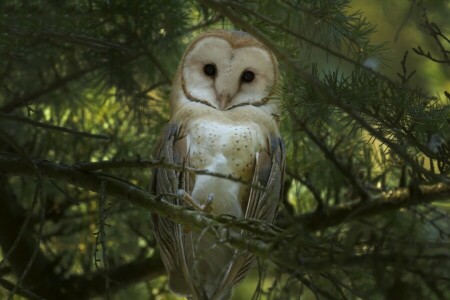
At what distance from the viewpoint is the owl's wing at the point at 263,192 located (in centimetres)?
177

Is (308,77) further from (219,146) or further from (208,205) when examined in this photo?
(219,146)

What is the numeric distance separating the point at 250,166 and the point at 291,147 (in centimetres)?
52

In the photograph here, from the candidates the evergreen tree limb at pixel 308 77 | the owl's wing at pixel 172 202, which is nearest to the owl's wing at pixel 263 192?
the owl's wing at pixel 172 202

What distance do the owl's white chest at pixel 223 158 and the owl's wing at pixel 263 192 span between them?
24mm

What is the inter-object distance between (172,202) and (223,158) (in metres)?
0.17

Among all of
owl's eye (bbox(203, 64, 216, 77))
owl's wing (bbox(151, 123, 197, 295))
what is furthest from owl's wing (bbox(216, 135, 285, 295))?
owl's eye (bbox(203, 64, 216, 77))

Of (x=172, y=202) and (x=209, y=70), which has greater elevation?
(x=209, y=70)

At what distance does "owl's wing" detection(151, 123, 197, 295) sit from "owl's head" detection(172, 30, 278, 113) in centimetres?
14

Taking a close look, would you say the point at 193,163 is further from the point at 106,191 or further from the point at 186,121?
the point at 106,191

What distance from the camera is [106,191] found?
4.97ft

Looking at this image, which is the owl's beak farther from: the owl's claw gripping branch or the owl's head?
the owl's claw gripping branch

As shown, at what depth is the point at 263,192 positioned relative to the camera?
179 cm

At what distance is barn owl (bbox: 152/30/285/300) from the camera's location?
1.77 metres

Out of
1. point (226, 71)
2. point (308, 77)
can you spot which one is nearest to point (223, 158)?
point (226, 71)
